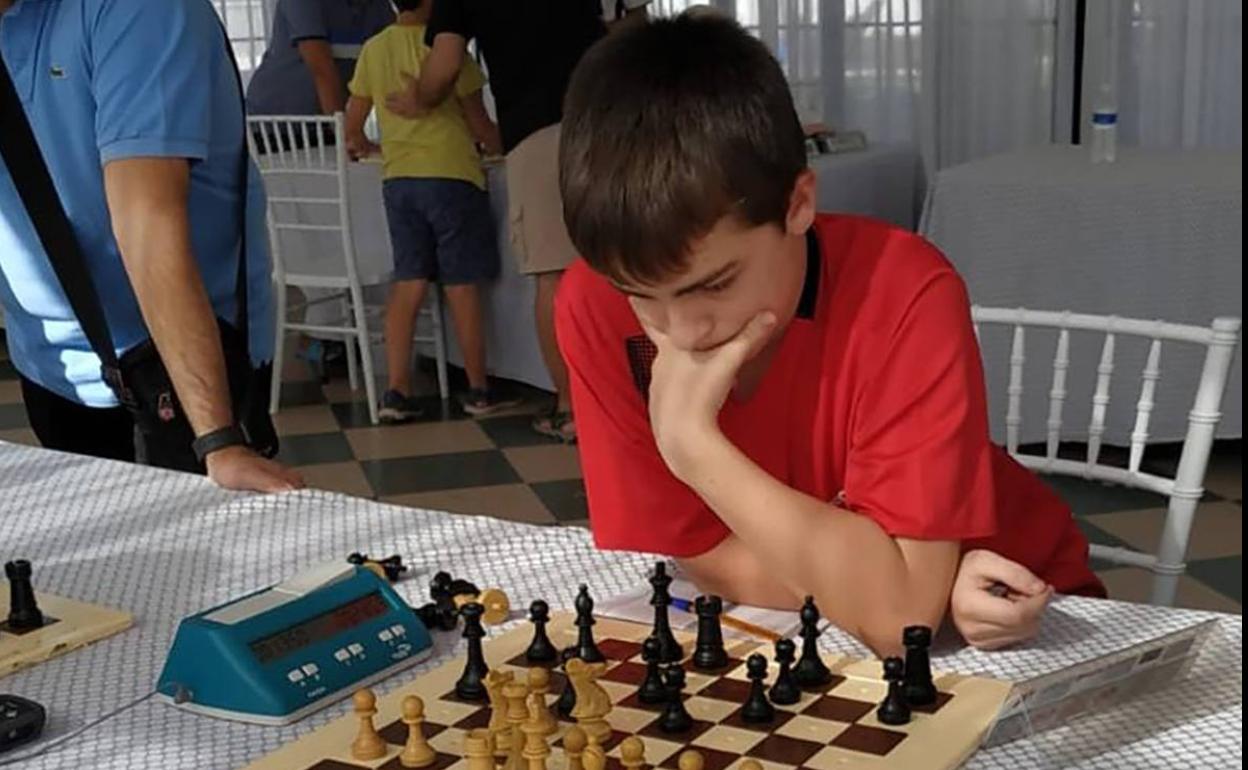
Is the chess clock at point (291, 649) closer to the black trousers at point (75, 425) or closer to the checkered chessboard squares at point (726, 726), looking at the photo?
the checkered chessboard squares at point (726, 726)

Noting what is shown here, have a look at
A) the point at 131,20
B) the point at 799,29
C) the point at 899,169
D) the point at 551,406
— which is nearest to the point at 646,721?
the point at 131,20

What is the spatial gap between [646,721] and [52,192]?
1.09 m

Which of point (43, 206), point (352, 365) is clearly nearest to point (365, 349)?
point (352, 365)

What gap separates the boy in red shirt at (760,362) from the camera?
3.67ft

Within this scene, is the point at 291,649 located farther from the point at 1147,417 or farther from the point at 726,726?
the point at 1147,417

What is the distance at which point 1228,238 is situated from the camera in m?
3.38

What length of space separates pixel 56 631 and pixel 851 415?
0.63 meters

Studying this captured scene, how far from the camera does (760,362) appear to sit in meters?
1.27

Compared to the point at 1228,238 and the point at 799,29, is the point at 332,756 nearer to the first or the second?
the point at 1228,238

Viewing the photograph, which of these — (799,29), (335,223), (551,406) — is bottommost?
(551,406)

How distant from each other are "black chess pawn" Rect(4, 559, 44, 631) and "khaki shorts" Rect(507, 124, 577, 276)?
8.66ft

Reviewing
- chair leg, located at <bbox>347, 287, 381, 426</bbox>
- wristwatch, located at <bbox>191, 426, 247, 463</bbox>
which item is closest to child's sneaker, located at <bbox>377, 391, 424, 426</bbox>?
chair leg, located at <bbox>347, 287, 381, 426</bbox>

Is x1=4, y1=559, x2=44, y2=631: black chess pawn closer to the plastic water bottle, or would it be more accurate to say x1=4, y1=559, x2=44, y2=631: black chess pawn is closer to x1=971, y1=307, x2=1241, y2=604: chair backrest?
x1=971, y1=307, x2=1241, y2=604: chair backrest

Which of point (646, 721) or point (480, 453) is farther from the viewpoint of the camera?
point (480, 453)
